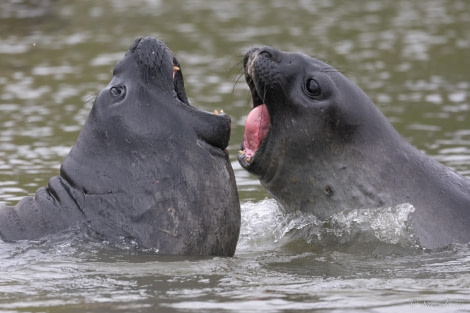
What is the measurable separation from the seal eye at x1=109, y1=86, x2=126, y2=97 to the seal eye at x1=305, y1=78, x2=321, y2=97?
1821mm

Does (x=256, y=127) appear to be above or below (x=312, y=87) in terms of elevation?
below

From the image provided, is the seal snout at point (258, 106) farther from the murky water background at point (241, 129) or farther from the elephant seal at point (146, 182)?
the elephant seal at point (146, 182)

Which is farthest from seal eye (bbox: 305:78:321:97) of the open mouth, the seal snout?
the open mouth

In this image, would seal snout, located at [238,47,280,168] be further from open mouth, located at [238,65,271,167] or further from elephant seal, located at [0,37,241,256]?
elephant seal, located at [0,37,241,256]

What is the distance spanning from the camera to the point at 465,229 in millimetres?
9930

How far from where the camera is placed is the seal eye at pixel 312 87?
10195 millimetres

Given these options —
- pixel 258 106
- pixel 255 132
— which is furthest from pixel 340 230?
pixel 258 106

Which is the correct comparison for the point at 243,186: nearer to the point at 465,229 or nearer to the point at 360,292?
the point at 465,229

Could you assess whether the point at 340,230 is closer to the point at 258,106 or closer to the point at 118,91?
the point at 258,106

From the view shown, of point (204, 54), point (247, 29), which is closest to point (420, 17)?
point (247, 29)

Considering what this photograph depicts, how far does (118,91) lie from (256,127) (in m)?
1.62

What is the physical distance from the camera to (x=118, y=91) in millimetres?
9352

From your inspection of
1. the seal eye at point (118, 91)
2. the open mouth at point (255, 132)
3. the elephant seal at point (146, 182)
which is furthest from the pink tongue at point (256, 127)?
the seal eye at point (118, 91)

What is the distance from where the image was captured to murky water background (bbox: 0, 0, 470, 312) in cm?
824
